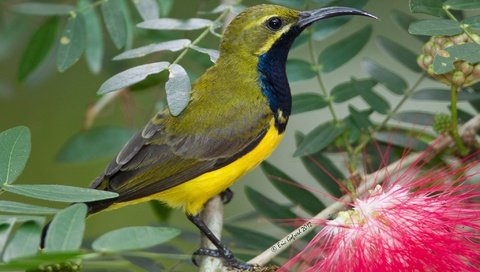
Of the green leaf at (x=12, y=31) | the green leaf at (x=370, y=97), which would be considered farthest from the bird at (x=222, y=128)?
the green leaf at (x=12, y=31)

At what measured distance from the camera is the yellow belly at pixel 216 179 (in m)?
2.67

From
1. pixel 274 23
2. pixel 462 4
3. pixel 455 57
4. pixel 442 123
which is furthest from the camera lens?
pixel 274 23

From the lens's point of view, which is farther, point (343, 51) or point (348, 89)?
point (343, 51)

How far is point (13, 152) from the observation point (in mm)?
2088

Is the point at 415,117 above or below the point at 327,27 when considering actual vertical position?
below

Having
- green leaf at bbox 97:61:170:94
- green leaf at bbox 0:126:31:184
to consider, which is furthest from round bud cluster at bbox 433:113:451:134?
green leaf at bbox 0:126:31:184

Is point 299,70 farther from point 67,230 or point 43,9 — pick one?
point 67,230

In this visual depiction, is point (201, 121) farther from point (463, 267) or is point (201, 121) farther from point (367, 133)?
point (463, 267)

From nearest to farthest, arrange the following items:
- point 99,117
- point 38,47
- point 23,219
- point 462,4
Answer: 1. point 23,219
2. point 462,4
3. point 38,47
4. point 99,117

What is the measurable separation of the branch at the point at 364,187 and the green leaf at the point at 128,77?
54cm

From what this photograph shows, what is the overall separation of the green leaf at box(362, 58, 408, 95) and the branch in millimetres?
232

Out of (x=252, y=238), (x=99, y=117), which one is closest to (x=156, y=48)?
(x=252, y=238)

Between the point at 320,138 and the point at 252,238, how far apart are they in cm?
34

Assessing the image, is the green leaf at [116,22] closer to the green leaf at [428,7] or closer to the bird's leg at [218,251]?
the bird's leg at [218,251]
